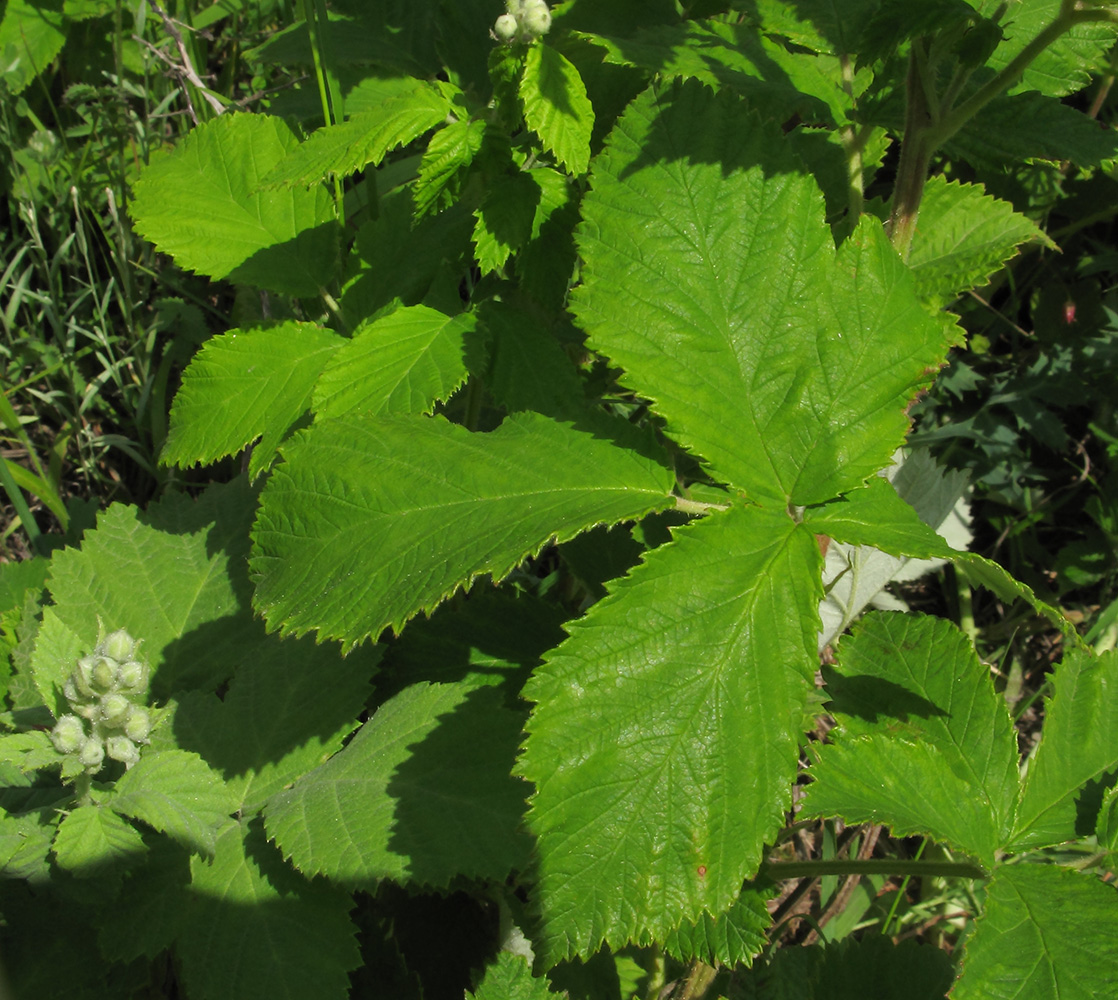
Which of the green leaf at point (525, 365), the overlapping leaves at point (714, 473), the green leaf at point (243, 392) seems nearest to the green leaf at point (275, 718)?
the green leaf at point (243, 392)

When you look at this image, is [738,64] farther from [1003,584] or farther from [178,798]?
[178,798]

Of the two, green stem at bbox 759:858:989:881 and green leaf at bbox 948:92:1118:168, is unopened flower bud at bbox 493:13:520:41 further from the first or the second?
green stem at bbox 759:858:989:881

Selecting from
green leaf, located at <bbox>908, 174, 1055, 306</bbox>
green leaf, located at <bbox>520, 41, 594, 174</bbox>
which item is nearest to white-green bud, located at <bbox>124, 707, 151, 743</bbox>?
green leaf, located at <bbox>520, 41, 594, 174</bbox>

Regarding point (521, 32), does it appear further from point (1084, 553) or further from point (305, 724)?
point (1084, 553)

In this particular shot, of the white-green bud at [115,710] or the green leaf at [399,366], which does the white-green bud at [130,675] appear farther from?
the green leaf at [399,366]

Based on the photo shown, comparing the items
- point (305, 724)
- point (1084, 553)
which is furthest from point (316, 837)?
point (1084, 553)

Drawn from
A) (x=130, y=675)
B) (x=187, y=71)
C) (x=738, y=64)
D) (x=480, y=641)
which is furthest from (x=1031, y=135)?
(x=187, y=71)
